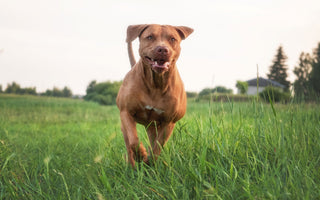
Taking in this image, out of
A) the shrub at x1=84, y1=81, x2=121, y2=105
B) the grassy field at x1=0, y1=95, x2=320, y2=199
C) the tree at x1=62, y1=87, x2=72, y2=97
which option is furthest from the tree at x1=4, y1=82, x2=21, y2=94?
the grassy field at x1=0, y1=95, x2=320, y2=199

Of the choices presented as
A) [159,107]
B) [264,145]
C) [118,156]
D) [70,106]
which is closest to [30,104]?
[70,106]

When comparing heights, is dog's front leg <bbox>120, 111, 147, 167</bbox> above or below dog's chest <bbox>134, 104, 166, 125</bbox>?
below

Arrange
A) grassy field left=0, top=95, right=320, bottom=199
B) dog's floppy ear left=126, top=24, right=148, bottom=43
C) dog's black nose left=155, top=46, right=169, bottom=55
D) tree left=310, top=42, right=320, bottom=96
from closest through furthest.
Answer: grassy field left=0, top=95, right=320, bottom=199, dog's black nose left=155, top=46, right=169, bottom=55, dog's floppy ear left=126, top=24, right=148, bottom=43, tree left=310, top=42, right=320, bottom=96

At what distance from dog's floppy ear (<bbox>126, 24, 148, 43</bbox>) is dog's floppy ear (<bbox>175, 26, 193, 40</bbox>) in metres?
0.40

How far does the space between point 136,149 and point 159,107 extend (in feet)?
1.84

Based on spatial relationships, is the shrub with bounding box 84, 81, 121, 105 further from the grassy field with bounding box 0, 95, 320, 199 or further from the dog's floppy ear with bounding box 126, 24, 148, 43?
the dog's floppy ear with bounding box 126, 24, 148, 43

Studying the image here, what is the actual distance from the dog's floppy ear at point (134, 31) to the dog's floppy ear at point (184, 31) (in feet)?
1.30

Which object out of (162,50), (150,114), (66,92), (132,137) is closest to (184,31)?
(162,50)

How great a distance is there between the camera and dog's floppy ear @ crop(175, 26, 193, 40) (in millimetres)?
3285

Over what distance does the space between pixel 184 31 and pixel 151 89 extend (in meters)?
0.79

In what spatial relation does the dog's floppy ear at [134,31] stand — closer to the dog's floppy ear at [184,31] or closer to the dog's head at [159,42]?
the dog's head at [159,42]

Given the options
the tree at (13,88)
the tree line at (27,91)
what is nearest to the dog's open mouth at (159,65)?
the tree line at (27,91)

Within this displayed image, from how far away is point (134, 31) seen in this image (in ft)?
10.7

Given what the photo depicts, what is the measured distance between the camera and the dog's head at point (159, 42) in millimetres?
2852
